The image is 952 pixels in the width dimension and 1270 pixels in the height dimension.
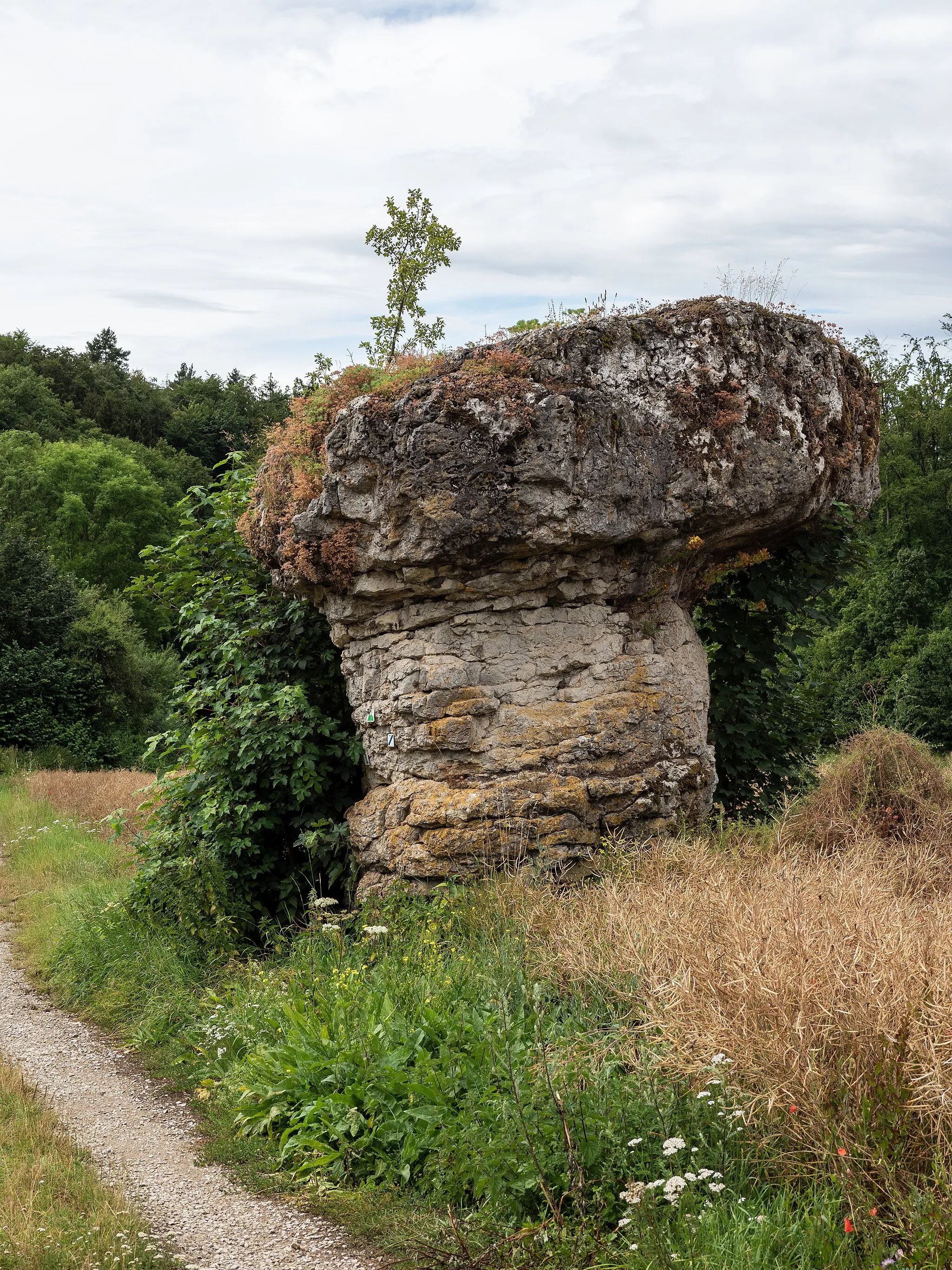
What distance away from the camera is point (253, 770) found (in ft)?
28.9

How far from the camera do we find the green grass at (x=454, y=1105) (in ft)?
13.1

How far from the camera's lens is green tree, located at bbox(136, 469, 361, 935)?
28.0 ft

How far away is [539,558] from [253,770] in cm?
310

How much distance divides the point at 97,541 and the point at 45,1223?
3678 cm

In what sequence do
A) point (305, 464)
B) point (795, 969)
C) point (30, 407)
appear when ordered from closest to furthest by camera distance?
point (795, 969), point (305, 464), point (30, 407)

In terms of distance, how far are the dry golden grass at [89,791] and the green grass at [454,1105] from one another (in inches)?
238

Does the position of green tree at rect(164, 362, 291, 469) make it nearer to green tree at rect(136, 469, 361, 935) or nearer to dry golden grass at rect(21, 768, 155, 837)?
dry golden grass at rect(21, 768, 155, 837)

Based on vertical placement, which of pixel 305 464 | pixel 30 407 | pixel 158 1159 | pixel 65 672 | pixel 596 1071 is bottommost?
pixel 158 1159

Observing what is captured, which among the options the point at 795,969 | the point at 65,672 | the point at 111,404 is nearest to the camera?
the point at 795,969

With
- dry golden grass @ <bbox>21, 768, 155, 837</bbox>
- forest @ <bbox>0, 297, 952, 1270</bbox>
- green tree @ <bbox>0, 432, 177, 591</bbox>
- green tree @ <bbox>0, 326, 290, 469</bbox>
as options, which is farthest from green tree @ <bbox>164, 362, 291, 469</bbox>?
forest @ <bbox>0, 297, 952, 1270</bbox>

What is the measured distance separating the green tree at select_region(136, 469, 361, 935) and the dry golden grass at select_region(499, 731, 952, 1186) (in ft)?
7.33

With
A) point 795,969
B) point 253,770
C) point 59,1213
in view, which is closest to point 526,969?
point 795,969

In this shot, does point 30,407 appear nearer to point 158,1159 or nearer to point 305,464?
point 305,464

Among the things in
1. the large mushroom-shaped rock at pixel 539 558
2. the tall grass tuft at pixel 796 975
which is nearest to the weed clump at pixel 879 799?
the tall grass tuft at pixel 796 975
